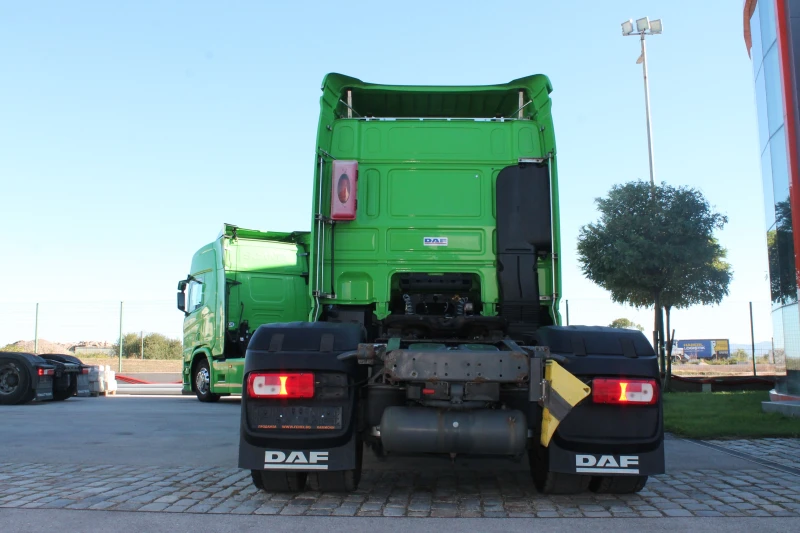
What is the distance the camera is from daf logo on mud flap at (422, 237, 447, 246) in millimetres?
6266

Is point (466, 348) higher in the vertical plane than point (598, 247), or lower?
lower

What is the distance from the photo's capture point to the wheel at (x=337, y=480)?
479 cm

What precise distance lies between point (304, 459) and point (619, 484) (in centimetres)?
218

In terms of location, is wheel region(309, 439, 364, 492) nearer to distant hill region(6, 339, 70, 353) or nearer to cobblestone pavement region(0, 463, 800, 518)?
cobblestone pavement region(0, 463, 800, 518)

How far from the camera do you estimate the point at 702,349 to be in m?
49.5

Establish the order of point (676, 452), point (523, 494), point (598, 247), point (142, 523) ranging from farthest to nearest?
1. point (598, 247)
2. point (676, 452)
3. point (523, 494)
4. point (142, 523)

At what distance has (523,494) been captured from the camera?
5117 mm

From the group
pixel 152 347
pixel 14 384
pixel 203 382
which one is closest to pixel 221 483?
pixel 203 382

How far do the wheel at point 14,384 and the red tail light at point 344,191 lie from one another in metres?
10.00

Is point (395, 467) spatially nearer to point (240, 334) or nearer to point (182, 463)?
point (182, 463)

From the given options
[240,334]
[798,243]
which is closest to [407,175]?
[798,243]

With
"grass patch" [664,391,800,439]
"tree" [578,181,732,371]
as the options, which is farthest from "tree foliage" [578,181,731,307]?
"grass patch" [664,391,800,439]

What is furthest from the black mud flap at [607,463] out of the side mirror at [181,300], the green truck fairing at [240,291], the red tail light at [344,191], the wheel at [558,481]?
the side mirror at [181,300]

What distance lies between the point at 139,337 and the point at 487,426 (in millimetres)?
34225
